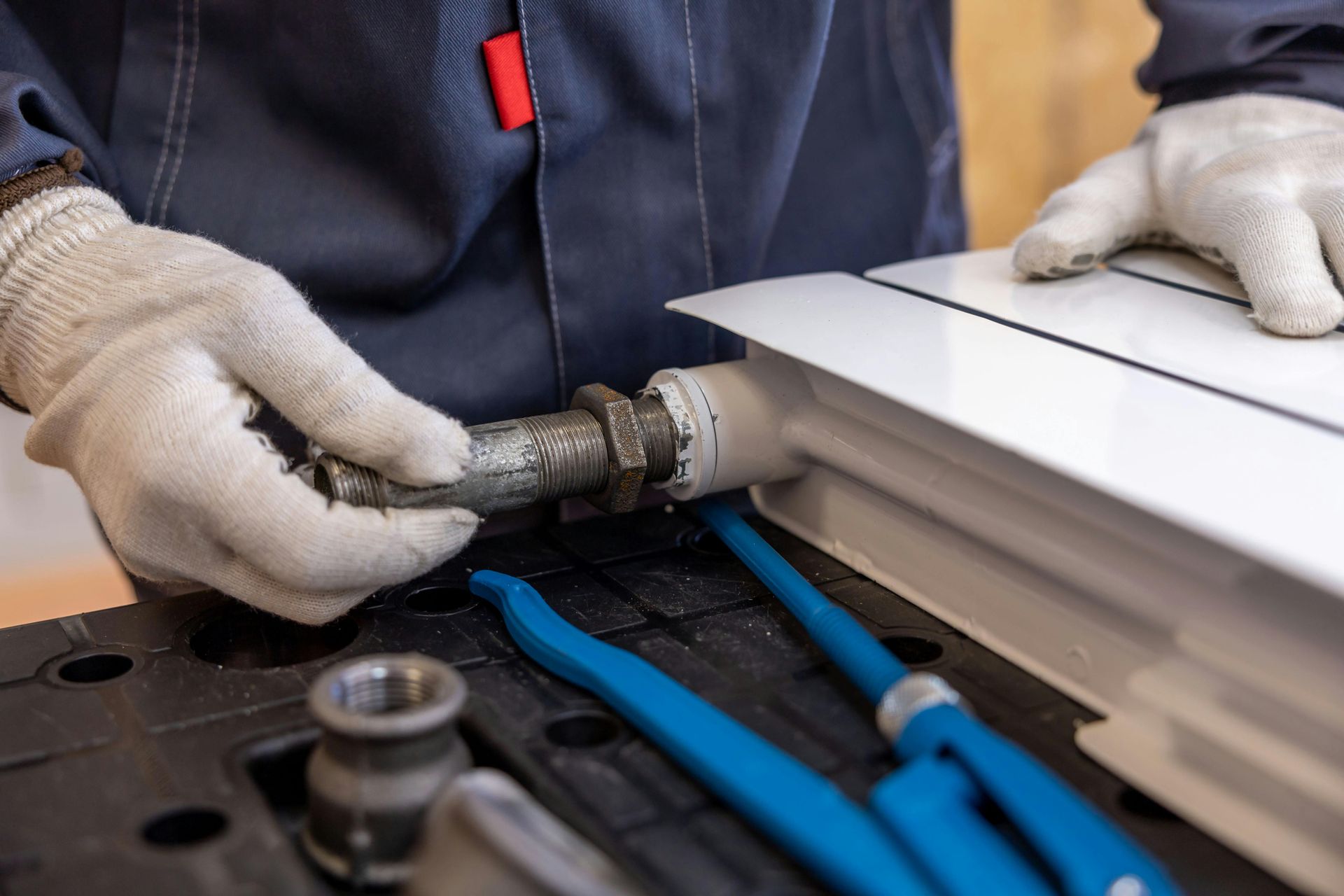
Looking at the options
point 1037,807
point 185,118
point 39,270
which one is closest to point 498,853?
point 1037,807

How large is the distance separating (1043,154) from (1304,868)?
1630mm

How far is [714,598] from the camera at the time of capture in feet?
2.10

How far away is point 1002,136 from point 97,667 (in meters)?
1.66

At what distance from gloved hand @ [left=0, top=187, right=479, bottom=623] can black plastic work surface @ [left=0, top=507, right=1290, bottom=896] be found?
5 centimetres

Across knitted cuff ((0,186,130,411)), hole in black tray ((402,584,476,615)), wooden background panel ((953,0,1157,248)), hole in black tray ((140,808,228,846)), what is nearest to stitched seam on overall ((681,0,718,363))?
hole in black tray ((402,584,476,615))

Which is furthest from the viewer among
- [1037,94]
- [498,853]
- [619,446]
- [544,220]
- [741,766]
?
[1037,94]

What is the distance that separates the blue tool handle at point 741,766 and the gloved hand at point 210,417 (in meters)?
0.10

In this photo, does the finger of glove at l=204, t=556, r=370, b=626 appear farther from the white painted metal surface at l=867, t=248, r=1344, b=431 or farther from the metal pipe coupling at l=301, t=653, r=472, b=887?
the white painted metal surface at l=867, t=248, r=1344, b=431

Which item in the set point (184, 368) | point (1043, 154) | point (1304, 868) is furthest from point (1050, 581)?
point (1043, 154)

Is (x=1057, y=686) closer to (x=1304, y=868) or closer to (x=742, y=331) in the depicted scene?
(x=1304, y=868)

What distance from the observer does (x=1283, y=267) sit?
688mm

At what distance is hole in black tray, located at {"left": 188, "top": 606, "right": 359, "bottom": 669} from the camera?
0.63m

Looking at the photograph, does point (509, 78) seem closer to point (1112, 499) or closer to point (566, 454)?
point (566, 454)

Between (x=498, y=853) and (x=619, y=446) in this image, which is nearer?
(x=498, y=853)
